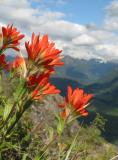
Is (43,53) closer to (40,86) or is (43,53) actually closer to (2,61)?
(40,86)

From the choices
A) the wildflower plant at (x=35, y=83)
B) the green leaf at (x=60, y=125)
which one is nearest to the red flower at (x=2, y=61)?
the wildflower plant at (x=35, y=83)

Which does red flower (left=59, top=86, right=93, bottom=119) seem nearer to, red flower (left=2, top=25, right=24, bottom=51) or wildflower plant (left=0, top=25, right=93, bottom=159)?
wildflower plant (left=0, top=25, right=93, bottom=159)

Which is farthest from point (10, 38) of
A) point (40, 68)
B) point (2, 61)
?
point (40, 68)

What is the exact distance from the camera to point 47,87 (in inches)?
112

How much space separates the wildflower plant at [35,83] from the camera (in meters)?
2.65

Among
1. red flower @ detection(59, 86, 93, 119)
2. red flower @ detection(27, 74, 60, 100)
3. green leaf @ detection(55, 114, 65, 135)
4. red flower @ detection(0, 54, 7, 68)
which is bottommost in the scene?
green leaf @ detection(55, 114, 65, 135)

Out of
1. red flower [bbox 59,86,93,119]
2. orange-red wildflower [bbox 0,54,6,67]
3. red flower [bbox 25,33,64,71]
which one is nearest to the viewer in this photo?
red flower [bbox 25,33,64,71]

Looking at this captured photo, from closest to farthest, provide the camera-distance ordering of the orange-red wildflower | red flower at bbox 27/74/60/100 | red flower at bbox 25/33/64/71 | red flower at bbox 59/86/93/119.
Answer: red flower at bbox 25/33/64/71 < red flower at bbox 27/74/60/100 < red flower at bbox 59/86/93/119 < the orange-red wildflower

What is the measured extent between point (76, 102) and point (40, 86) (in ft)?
1.35

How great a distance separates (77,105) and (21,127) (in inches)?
72.8

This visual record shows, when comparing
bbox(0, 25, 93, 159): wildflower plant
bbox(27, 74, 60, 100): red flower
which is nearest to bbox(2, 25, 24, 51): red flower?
bbox(0, 25, 93, 159): wildflower plant

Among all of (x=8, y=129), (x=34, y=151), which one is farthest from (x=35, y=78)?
(x=34, y=151)

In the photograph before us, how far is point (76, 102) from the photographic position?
307cm

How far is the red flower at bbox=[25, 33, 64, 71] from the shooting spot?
2602 millimetres
